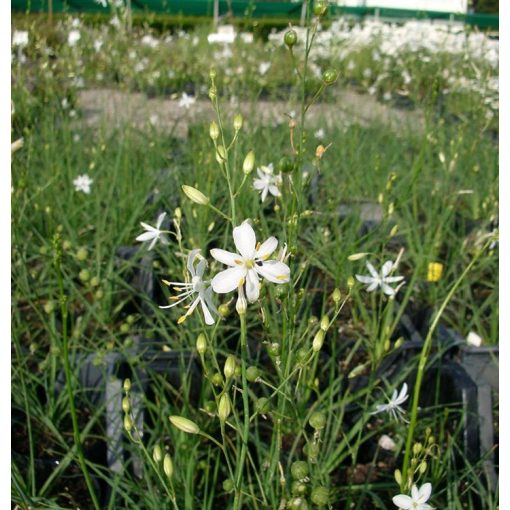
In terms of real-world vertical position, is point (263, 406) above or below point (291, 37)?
below

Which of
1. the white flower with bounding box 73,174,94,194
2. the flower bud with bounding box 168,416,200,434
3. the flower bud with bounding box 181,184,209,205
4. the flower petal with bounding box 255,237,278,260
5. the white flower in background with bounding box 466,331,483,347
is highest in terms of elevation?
the flower bud with bounding box 181,184,209,205

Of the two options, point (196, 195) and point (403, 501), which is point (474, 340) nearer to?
point (403, 501)

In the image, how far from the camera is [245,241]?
2.74ft

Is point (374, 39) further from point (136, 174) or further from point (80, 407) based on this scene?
point (80, 407)

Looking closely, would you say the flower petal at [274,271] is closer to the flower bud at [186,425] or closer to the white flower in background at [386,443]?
the flower bud at [186,425]

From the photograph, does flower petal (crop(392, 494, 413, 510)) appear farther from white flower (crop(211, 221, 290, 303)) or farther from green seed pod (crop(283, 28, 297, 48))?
green seed pod (crop(283, 28, 297, 48))

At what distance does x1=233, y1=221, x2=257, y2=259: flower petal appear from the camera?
0.83 m

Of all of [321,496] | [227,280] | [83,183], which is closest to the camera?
[227,280]

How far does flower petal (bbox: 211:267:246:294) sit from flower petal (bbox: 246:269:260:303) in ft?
0.05

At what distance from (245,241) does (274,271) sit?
53 millimetres

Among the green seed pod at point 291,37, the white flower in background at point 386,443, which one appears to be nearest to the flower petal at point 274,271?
the green seed pod at point 291,37

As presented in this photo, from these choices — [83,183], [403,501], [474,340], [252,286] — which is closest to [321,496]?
[403,501]

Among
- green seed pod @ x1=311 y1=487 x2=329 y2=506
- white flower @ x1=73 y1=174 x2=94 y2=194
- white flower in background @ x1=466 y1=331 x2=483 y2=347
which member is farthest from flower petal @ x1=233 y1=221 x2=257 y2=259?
white flower @ x1=73 y1=174 x2=94 y2=194
